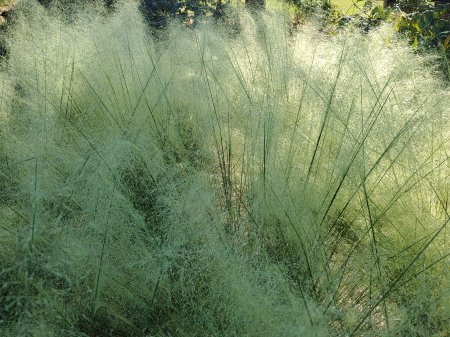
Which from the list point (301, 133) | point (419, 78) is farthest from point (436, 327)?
point (419, 78)

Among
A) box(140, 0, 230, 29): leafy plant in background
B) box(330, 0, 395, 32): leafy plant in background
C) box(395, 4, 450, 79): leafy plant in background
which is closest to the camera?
box(395, 4, 450, 79): leafy plant in background

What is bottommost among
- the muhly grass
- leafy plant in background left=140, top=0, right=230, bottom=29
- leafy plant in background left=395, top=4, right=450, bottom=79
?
leafy plant in background left=140, top=0, right=230, bottom=29

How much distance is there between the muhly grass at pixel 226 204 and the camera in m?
1.21

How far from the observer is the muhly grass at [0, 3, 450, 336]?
1.21 meters

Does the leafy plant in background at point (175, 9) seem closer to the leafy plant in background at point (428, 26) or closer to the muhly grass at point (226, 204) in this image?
the leafy plant in background at point (428, 26)

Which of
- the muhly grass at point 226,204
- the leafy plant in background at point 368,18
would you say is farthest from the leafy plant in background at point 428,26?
the muhly grass at point 226,204

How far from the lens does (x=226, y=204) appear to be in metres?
1.54

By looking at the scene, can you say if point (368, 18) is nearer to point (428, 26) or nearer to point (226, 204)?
point (428, 26)

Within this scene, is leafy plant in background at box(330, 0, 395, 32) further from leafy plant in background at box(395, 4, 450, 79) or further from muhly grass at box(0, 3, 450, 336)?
muhly grass at box(0, 3, 450, 336)

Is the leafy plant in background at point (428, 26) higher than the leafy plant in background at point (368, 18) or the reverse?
higher

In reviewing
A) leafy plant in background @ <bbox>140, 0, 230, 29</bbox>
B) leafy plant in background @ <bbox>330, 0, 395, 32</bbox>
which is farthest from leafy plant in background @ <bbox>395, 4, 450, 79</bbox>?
leafy plant in background @ <bbox>140, 0, 230, 29</bbox>

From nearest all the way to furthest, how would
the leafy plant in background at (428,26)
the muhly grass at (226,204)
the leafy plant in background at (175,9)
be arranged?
the muhly grass at (226,204), the leafy plant in background at (428,26), the leafy plant in background at (175,9)

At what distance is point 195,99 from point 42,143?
22.4 inches

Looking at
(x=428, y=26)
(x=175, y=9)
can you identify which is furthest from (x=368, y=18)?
(x=175, y=9)
